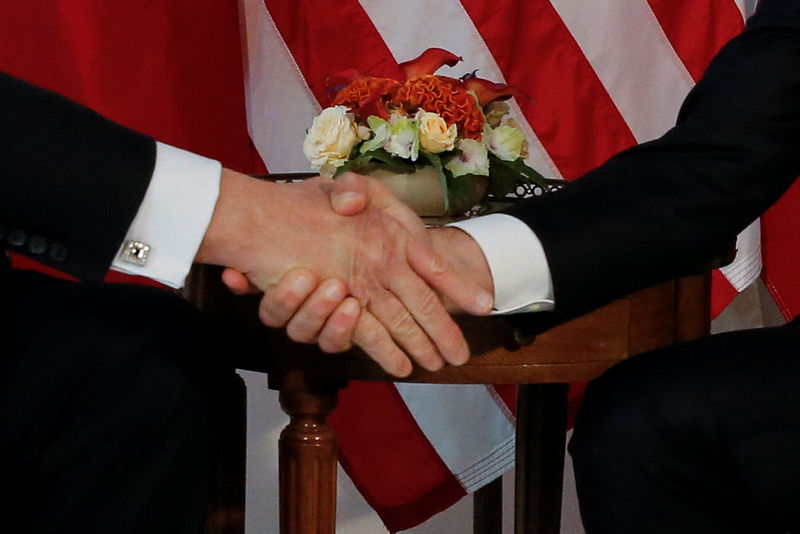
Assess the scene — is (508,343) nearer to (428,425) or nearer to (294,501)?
(294,501)

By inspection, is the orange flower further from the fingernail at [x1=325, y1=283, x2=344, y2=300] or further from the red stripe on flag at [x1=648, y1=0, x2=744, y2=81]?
the red stripe on flag at [x1=648, y1=0, x2=744, y2=81]

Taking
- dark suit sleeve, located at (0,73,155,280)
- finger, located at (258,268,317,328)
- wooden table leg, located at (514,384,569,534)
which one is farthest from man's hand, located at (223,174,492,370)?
wooden table leg, located at (514,384,569,534)

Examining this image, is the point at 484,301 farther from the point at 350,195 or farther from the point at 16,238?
the point at 16,238

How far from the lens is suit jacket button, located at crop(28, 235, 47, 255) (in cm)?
73

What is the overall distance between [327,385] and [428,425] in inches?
26.4

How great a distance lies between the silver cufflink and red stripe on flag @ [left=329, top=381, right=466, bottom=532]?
2.90 feet

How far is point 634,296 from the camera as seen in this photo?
0.98m

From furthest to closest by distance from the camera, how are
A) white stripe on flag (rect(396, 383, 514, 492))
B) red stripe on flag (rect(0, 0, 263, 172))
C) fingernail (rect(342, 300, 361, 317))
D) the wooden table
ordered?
white stripe on flag (rect(396, 383, 514, 492)) → red stripe on flag (rect(0, 0, 263, 172)) → the wooden table → fingernail (rect(342, 300, 361, 317))

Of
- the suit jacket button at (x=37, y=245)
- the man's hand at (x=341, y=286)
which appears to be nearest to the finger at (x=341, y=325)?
the man's hand at (x=341, y=286)

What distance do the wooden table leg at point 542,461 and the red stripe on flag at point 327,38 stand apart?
0.61 meters

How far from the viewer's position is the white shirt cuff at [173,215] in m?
0.77

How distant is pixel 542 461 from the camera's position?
131cm

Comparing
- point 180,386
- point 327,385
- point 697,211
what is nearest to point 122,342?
point 180,386

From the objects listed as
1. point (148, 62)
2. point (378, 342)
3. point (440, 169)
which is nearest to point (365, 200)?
point (378, 342)
